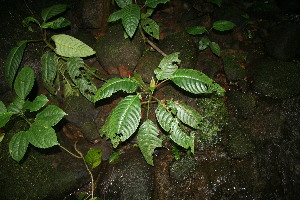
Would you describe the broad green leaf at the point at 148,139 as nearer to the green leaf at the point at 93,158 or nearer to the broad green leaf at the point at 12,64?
the green leaf at the point at 93,158

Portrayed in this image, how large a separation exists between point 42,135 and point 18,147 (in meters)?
0.35

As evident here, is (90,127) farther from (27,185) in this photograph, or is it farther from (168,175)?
(168,175)

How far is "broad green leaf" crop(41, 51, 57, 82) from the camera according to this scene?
10.4 ft

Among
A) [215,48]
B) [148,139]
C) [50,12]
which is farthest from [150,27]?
[148,139]

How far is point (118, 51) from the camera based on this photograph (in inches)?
135

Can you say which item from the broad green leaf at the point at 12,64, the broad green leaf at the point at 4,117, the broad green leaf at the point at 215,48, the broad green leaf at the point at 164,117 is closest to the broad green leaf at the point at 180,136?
the broad green leaf at the point at 164,117

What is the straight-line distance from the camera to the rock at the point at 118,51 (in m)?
3.44

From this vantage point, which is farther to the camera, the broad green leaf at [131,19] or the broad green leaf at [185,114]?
the broad green leaf at [131,19]

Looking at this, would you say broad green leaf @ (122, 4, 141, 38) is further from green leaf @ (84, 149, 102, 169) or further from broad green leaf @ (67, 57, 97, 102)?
green leaf @ (84, 149, 102, 169)

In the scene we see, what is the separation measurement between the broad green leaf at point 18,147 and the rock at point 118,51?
1.63 metres

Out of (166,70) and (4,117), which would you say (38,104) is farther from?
(166,70)

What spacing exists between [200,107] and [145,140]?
123 centimetres

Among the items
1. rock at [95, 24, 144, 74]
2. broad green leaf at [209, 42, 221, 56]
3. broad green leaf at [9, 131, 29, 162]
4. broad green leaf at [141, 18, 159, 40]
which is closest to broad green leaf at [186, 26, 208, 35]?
broad green leaf at [209, 42, 221, 56]

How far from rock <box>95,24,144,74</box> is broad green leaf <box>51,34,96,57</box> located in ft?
1.38
